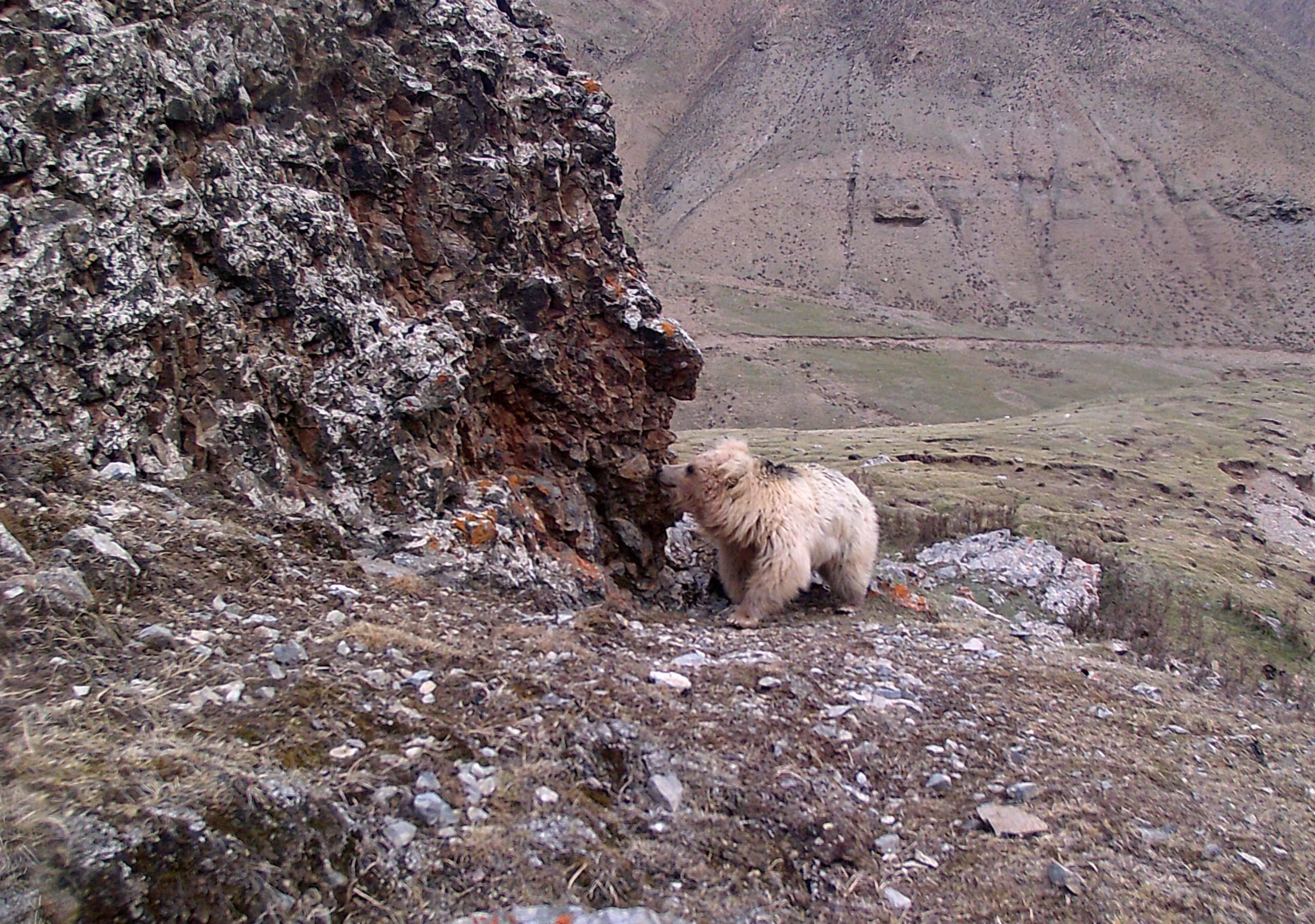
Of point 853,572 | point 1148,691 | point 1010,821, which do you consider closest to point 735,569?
point 853,572

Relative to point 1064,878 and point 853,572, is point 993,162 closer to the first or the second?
point 853,572

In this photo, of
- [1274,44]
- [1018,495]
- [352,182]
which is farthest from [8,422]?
[1274,44]

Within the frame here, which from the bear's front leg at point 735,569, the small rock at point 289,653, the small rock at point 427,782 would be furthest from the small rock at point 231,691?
the bear's front leg at point 735,569

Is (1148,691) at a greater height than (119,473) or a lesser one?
lesser

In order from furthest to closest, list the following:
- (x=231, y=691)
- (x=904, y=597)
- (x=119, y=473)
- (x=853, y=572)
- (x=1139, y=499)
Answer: (x=1139, y=499)
(x=904, y=597)
(x=853, y=572)
(x=119, y=473)
(x=231, y=691)

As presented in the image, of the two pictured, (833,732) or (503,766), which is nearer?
(503,766)

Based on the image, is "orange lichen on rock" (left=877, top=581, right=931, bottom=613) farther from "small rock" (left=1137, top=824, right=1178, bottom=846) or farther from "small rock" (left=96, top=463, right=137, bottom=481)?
"small rock" (left=96, top=463, right=137, bottom=481)

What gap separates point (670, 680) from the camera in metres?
6.22

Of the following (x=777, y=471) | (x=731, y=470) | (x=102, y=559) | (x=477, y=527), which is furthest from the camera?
(x=777, y=471)

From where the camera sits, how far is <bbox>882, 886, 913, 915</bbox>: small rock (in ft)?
14.4

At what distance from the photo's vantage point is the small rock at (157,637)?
4625mm

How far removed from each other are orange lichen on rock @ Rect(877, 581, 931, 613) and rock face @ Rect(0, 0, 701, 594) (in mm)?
3140

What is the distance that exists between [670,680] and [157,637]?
3.23m

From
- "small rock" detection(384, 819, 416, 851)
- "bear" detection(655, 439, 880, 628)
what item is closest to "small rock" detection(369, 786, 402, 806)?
"small rock" detection(384, 819, 416, 851)
